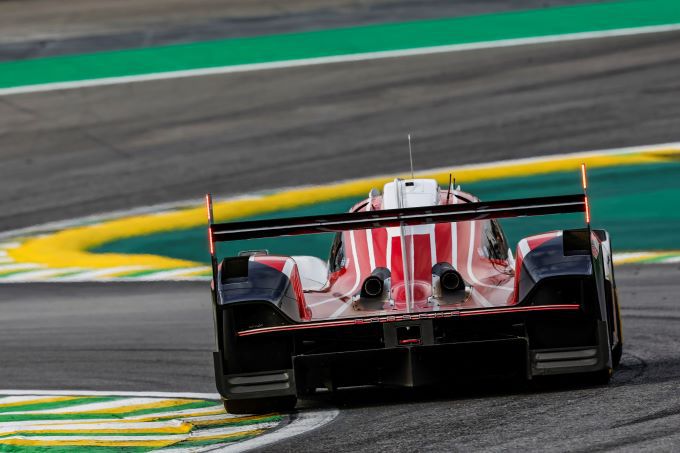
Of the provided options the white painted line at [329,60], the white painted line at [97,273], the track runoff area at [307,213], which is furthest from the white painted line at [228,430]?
the white painted line at [329,60]

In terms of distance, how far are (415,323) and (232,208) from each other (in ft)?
35.7

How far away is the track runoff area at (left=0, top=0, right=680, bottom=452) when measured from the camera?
845 centimetres

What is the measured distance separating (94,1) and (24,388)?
26117 millimetres

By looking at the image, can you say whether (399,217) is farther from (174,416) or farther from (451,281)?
(174,416)

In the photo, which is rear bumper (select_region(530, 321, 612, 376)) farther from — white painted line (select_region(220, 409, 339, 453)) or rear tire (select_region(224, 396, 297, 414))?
rear tire (select_region(224, 396, 297, 414))

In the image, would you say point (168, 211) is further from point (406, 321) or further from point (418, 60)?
point (406, 321)

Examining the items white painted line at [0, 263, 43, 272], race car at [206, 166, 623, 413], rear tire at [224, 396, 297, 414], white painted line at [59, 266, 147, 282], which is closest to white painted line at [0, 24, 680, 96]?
white painted line at [0, 263, 43, 272]

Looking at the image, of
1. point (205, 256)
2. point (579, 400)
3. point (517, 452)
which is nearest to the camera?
point (517, 452)

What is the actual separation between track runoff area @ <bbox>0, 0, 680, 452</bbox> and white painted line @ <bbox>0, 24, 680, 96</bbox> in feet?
0.12

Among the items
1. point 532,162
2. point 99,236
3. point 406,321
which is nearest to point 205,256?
point 99,236

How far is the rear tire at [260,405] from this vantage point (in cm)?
856

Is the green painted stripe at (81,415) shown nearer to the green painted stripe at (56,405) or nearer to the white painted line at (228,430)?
the green painted stripe at (56,405)

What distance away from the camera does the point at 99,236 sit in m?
18.2

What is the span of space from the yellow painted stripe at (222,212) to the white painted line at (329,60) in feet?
23.0
